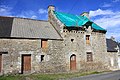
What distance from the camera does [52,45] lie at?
22.8 metres

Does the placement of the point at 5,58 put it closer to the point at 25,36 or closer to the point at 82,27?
the point at 25,36

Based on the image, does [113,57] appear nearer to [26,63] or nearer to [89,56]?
[89,56]

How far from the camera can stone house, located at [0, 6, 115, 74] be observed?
20359 millimetres

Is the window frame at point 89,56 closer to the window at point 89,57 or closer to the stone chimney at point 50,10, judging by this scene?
the window at point 89,57

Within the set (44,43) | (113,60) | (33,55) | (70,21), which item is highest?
(70,21)

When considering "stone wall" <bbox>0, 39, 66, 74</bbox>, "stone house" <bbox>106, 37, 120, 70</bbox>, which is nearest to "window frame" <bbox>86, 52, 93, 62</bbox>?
"stone wall" <bbox>0, 39, 66, 74</bbox>

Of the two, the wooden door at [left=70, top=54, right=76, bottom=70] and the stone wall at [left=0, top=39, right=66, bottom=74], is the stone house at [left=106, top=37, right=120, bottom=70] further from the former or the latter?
the stone wall at [left=0, top=39, right=66, bottom=74]

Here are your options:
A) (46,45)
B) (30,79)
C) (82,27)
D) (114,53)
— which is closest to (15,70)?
(30,79)

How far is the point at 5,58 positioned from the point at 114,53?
1930 cm

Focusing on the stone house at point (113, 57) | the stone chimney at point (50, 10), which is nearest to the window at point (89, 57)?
the stone house at point (113, 57)

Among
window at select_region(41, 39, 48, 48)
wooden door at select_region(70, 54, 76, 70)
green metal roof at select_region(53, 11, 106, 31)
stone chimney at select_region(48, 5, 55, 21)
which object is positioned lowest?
wooden door at select_region(70, 54, 76, 70)

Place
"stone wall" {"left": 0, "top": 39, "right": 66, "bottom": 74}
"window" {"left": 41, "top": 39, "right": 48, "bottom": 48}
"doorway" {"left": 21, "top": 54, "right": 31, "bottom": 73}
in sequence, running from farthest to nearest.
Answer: "window" {"left": 41, "top": 39, "right": 48, "bottom": 48} → "doorway" {"left": 21, "top": 54, "right": 31, "bottom": 73} → "stone wall" {"left": 0, "top": 39, "right": 66, "bottom": 74}

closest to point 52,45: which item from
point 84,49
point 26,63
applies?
point 26,63

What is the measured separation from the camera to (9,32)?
2097 cm
